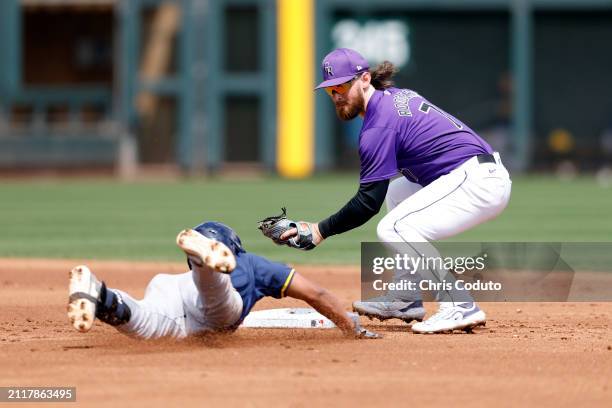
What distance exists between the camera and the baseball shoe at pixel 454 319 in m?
6.18

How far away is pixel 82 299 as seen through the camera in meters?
5.15

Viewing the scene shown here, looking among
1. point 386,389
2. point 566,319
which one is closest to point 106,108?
point 566,319

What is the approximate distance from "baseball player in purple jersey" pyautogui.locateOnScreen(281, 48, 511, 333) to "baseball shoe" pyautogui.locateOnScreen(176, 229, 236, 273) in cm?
81

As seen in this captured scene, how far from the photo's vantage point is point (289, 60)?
2592 centimetres

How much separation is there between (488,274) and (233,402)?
12.5 ft

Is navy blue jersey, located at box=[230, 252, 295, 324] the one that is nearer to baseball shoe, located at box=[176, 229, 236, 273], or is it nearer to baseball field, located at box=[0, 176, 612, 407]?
baseball field, located at box=[0, 176, 612, 407]

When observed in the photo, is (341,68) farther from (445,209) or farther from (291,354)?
(291,354)

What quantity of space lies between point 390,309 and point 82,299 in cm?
198

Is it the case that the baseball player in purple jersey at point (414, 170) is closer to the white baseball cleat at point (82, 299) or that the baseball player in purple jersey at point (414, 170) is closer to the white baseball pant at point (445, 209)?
the white baseball pant at point (445, 209)

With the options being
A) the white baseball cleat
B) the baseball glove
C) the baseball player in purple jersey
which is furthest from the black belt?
the white baseball cleat

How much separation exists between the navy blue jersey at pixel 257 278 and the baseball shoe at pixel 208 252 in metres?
0.47

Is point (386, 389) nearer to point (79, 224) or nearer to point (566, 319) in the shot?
point (566, 319)

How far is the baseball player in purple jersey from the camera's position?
19.5 feet

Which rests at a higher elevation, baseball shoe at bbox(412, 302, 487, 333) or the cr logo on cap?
the cr logo on cap
